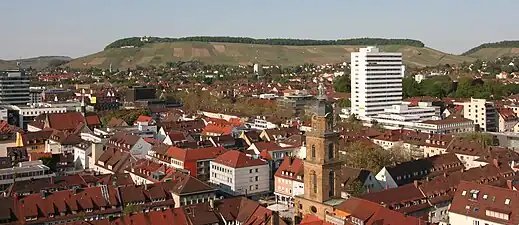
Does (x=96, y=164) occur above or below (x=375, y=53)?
below

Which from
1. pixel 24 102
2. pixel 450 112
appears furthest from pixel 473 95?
pixel 24 102

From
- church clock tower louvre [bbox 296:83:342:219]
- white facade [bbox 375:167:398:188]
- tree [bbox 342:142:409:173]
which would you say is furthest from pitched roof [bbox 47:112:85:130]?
church clock tower louvre [bbox 296:83:342:219]

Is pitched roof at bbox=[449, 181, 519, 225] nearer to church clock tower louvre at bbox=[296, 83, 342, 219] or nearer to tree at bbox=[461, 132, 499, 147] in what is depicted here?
church clock tower louvre at bbox=[296, 83, 342, 219]

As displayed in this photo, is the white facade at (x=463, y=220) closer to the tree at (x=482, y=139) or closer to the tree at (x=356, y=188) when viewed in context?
the tree at (x=356, y=188)

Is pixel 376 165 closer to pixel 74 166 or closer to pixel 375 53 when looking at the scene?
pixel 74 166

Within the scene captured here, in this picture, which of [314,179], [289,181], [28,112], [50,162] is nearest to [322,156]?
[314,179]
